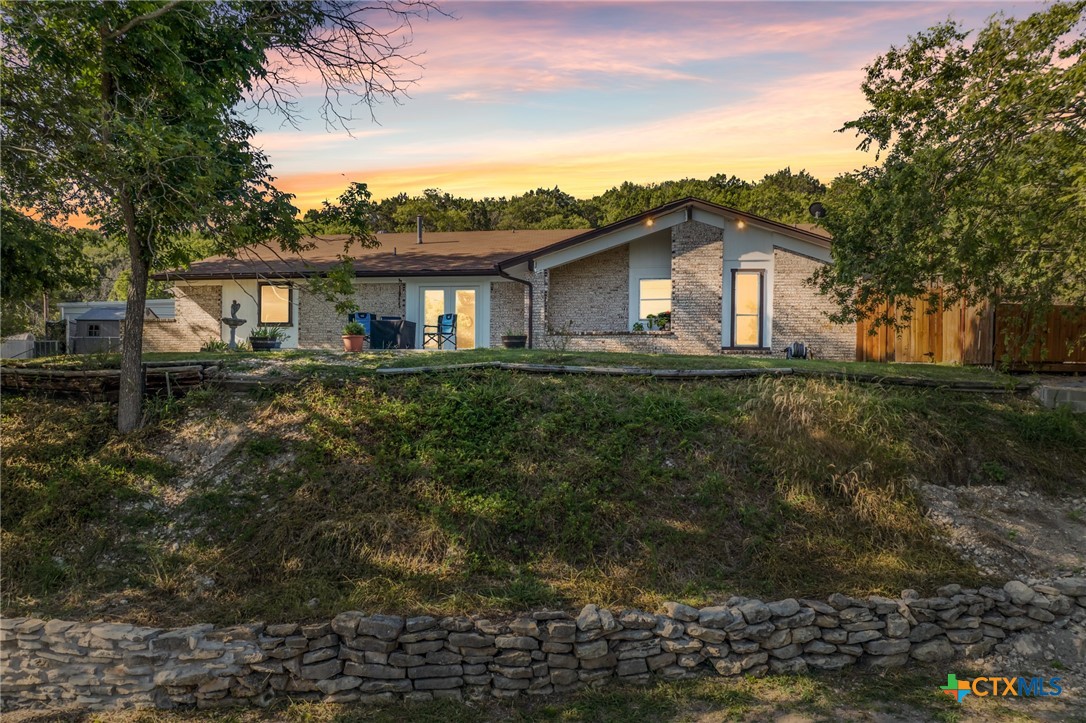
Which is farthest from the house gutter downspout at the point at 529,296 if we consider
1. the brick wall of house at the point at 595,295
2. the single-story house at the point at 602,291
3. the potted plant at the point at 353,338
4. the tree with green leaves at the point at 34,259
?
the tree with green leaves at the point at 34,259

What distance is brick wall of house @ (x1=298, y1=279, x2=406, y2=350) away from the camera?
18938 mm

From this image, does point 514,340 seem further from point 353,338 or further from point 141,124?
point 141,124

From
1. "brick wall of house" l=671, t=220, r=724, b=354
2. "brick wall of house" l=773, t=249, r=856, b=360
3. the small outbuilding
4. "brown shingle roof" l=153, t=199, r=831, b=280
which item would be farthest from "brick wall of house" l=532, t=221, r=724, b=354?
the small outbuilding

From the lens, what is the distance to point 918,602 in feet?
22.5

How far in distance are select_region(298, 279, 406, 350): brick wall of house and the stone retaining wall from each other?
12.7 meters

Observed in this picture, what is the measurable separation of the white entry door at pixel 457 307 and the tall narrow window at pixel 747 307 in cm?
638

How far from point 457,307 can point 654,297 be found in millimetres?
5003

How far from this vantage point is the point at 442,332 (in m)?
18.0

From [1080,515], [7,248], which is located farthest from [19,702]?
[1080,515]

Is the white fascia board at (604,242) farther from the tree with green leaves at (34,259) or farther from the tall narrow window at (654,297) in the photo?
the tree with green leaves at (34,259)

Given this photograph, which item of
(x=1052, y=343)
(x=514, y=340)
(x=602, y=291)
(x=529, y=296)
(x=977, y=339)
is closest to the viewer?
(x=1052, y=343)

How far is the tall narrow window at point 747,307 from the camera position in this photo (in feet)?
55.3

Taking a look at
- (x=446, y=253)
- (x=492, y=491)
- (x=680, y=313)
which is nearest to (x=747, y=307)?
(x=680, y=313)

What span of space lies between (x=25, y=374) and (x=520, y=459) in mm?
6799
